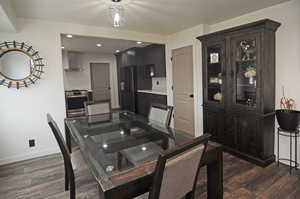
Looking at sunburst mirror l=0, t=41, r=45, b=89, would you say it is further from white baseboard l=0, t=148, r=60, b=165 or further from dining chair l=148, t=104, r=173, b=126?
dining chair l=148, t=104, r=173, b=126

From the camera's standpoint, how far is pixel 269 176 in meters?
2.38

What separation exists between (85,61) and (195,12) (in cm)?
554

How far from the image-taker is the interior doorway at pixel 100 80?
7.55 m

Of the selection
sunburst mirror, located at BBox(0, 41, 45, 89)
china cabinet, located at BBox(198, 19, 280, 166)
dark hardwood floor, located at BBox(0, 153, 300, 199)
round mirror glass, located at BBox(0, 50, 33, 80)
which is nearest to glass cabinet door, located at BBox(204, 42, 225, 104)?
china cabinet, located at BBox(198, 19, 280, 166)

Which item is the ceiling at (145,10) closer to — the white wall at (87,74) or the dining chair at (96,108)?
the dining chair at (96,108)

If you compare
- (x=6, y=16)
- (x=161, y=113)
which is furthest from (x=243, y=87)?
(x=6, y=16)

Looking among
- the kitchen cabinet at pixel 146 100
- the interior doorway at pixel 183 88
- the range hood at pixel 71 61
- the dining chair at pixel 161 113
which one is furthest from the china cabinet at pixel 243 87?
the range hood at pixel 71 61

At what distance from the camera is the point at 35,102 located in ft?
10.1

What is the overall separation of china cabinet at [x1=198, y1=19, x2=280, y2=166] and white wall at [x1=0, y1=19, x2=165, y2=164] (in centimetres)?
253

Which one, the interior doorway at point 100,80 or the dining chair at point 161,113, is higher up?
the interior doorway at point 100,80

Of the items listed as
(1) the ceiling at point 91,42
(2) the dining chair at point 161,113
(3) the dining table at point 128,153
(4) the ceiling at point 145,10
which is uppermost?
(1) the ceiling at point 91,42

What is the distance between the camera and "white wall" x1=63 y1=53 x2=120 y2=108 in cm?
714

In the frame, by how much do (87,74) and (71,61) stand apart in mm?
887

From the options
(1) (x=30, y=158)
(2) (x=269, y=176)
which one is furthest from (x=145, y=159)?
(1) (x=30, y=158)
